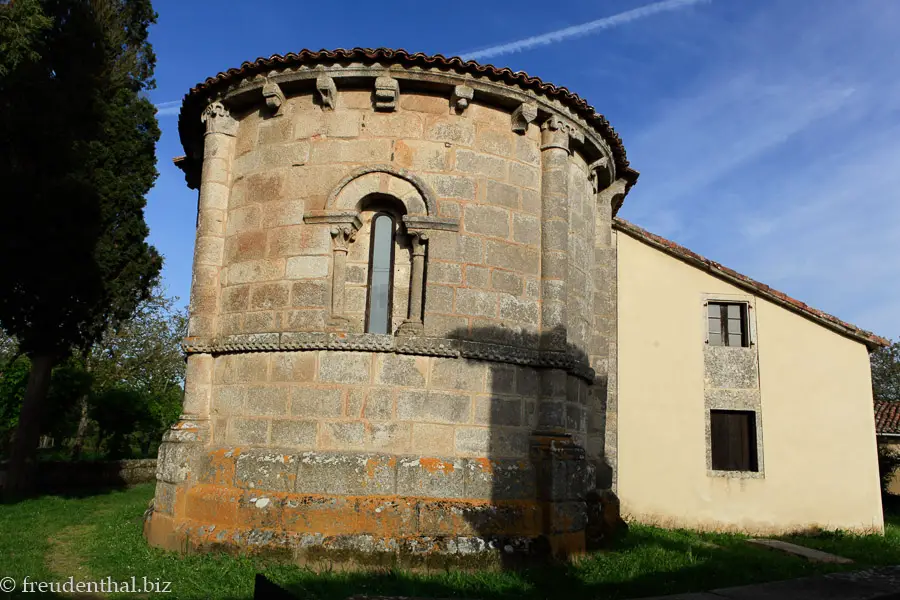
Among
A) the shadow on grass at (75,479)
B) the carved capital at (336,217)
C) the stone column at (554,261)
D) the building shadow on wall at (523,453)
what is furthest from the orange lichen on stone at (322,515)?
the shadow on grass at (75,479)

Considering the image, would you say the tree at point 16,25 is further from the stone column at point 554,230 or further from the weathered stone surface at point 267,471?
the stone column at point 554,230

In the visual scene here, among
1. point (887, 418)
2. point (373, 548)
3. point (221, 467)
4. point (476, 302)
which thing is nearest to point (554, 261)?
point (476, 302)

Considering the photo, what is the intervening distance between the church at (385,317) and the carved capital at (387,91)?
3 centimetres

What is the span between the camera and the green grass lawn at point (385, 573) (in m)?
6.12

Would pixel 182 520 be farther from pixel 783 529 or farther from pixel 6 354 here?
pixel 6 354

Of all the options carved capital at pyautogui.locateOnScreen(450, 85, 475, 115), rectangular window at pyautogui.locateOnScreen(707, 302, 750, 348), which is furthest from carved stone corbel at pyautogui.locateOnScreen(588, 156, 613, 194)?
rectangular window at pyautogui.locateOnScreen(707, 302, 750, 348)

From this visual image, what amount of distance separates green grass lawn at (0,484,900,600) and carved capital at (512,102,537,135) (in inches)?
203

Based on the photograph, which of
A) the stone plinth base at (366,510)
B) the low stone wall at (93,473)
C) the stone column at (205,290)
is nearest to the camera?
the stone plinth base at (366,510)

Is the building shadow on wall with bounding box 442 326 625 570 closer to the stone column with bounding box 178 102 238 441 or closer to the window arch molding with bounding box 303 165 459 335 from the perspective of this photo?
the window arch molding with bounding box 303 165 459 335

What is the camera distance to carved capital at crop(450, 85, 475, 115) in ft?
25.9

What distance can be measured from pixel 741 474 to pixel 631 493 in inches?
80.3

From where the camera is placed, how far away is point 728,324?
41.6 ft

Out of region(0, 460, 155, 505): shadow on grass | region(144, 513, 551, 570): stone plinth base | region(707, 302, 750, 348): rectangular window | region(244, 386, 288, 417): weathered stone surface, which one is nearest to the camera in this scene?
region(144, 513, 551, 570): stone plinth base

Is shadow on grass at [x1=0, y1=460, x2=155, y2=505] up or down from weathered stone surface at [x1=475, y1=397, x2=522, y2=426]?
down
